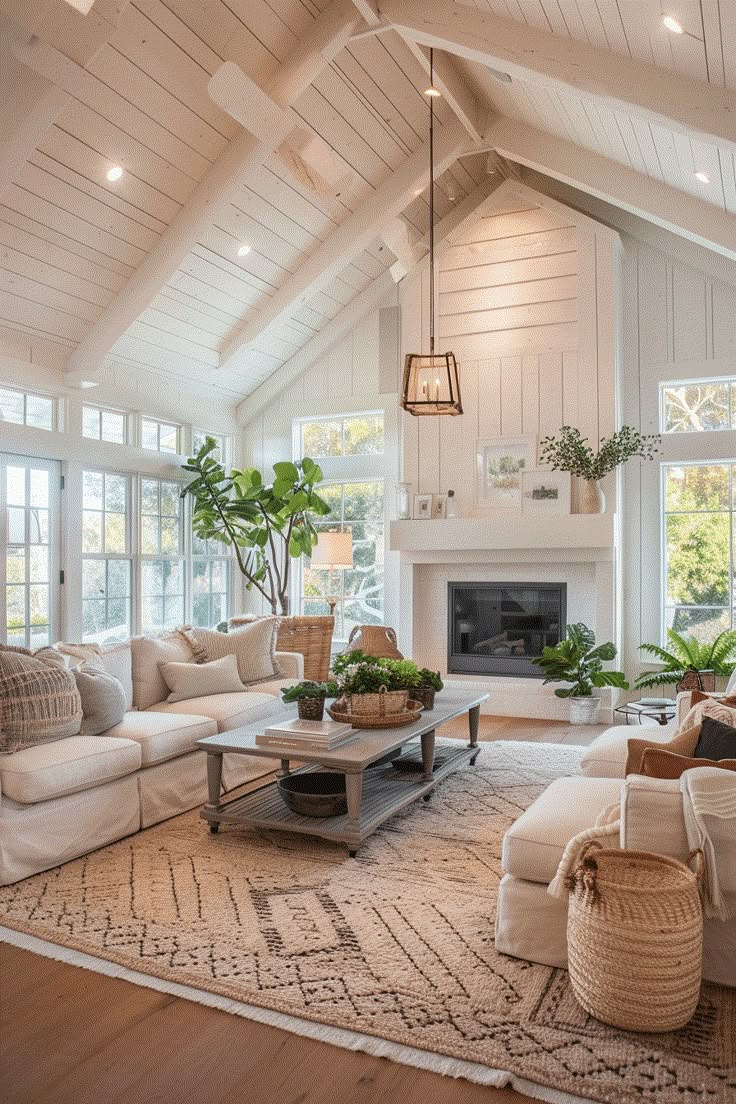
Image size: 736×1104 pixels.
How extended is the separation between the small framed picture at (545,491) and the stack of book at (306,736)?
3494 mm

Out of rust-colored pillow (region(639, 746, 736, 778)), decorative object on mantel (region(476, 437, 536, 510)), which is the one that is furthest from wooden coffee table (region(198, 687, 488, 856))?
decorative object on mantel (region(476, 437, 536, 510))

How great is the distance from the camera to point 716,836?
2.26 meters

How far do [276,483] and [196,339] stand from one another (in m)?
1.38

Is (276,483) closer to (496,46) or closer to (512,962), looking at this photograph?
(496,46)

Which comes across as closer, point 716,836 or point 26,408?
point 716,836

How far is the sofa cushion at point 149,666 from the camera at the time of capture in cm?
468

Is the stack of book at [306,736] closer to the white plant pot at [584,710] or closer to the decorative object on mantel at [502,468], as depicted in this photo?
the white plant pot at [584,710]

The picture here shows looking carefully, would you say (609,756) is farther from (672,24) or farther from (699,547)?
(699,547)

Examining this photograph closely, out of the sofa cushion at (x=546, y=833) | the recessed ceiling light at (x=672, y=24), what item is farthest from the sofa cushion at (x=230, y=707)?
the recessed ceiling light at (x=672, y=24)

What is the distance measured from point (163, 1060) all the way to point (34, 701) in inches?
73.3

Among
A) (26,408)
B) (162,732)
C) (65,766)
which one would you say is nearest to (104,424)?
(26,408)

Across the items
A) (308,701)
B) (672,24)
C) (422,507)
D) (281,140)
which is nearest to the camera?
(672,24)

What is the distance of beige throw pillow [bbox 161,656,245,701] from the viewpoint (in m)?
4.75

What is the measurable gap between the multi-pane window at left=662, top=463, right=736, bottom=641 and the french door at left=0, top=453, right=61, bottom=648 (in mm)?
4758
